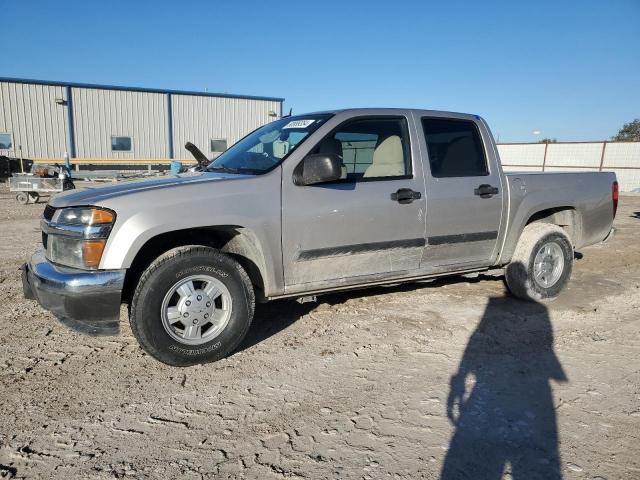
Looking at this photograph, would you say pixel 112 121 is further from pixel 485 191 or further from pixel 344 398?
pixel 344 398

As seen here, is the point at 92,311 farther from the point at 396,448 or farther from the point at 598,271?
the point at 598,271

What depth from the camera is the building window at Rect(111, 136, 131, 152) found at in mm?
24531

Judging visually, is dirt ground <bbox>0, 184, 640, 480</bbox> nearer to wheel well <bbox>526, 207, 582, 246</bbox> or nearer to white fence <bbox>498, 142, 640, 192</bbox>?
wheel well <bbox>526, 207, 582, 246</bbox>

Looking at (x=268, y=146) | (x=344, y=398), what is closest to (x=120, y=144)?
Result: (x=268, y=146)

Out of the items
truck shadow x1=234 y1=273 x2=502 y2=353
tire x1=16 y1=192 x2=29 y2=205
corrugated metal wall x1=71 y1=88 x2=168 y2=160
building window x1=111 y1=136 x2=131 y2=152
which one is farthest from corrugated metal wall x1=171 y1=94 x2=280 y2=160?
truck shadow x1=234 y1=273 x2=502 y2=353

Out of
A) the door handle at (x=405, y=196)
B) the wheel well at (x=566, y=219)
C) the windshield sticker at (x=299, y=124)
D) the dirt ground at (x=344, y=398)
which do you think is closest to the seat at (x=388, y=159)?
the door handle at (x=405, y=196)

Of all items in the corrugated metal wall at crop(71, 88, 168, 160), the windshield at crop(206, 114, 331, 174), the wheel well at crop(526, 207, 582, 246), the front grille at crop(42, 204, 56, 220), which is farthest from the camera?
the corrugated metal wall at crop(71, 88, 168, 160)

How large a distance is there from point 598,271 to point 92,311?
6.32 meters

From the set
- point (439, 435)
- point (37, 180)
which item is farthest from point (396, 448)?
point (37, 180)

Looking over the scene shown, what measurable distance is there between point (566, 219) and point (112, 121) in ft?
79.1

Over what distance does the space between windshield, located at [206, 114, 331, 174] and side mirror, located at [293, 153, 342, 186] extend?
0.76 ft

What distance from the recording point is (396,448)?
2.42 meters

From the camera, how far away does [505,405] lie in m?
2.87

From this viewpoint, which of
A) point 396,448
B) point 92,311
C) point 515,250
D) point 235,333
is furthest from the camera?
point 515,250
